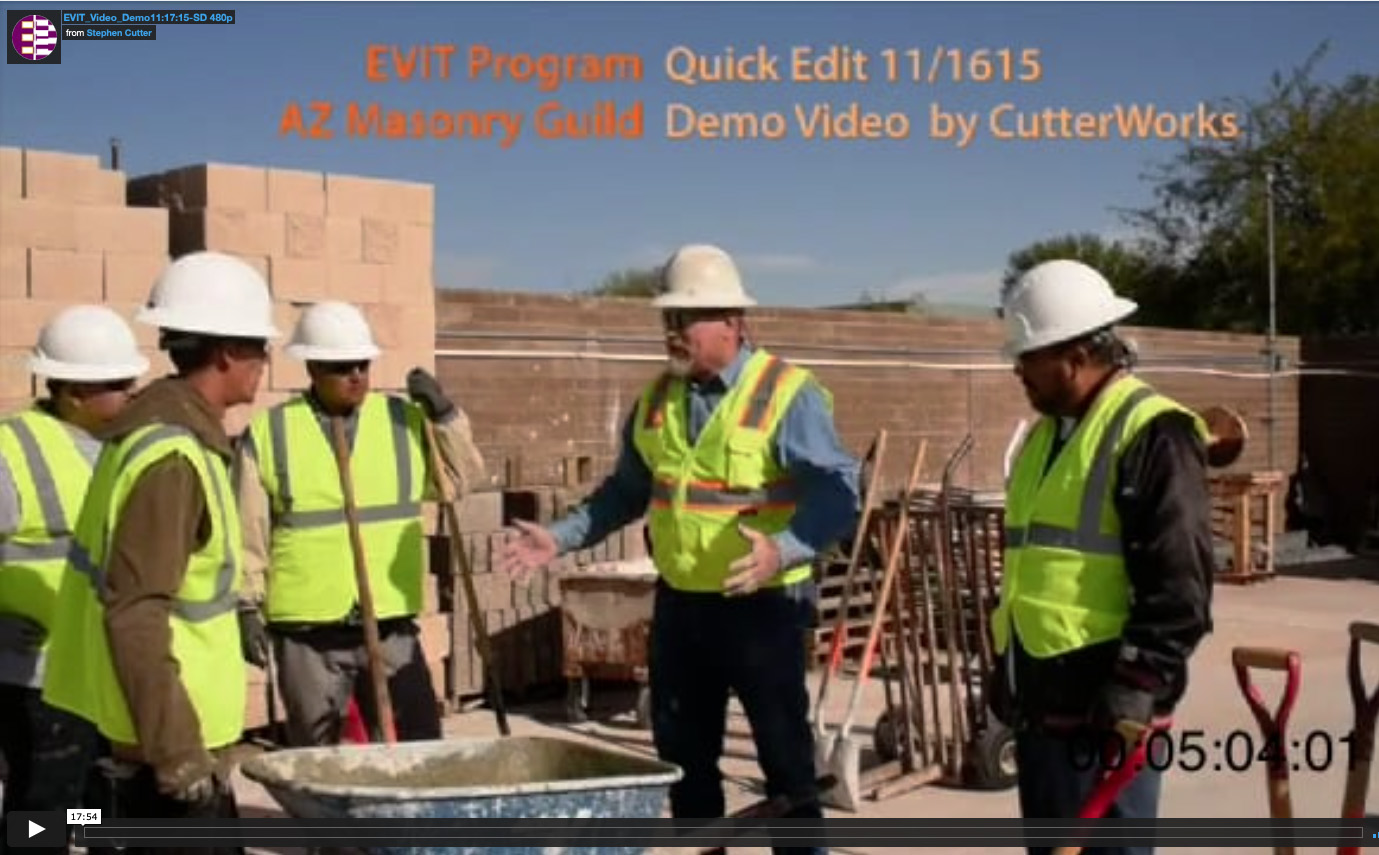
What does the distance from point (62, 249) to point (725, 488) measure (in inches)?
141

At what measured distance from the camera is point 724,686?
189 inches

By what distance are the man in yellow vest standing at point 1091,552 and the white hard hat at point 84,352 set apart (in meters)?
2.54

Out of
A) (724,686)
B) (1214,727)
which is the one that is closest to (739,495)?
(724,686)

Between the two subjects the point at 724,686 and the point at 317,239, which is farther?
the point at 317,239

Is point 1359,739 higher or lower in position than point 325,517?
lower

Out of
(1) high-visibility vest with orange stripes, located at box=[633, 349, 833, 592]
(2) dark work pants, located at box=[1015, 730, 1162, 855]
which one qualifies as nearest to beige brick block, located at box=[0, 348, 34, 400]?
(1) high-visibility vest with orange stripes, located at box=[633, 349, 833, 592]

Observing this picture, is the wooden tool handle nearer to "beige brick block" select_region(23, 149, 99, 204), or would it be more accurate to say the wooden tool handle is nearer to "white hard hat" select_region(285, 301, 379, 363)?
"white hard hat" select_region(285, 301, 379, 363)

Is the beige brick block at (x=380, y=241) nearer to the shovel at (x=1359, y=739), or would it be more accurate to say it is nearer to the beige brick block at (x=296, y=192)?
the beige brick block at (x=296, y=192)

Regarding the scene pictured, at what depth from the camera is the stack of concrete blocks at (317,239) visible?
7.26 m

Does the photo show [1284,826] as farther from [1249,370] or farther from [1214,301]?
[1214,301]

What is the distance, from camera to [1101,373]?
12.1 ft

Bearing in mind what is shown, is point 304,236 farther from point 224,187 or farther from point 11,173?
point 11,173

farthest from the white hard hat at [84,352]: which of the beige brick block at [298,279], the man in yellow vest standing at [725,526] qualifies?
the beige brick block at [298,279]

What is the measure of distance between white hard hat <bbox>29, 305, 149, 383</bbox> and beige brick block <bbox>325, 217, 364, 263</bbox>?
2953 millimetres
